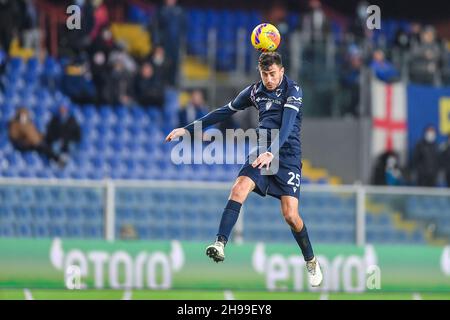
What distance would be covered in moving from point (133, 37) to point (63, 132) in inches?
180

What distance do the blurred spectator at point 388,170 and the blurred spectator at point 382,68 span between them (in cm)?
155

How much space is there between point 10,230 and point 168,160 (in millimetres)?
4641

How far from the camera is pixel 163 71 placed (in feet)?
71.4

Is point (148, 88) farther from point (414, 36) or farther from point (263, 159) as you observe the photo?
point (263, 159)

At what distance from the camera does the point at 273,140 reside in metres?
11.1

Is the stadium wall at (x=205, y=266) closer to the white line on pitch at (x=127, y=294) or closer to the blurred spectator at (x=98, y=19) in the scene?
the white line on pitch at (x=127, y=294)

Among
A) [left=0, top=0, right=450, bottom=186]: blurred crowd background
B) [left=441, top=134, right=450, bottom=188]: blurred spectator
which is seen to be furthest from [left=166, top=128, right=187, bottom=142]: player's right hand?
[left=441, top=134, right=450, bottom=188]: blurred spectator

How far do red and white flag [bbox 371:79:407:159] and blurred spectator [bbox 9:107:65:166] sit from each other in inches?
240

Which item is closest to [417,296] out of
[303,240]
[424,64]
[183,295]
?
[183,295]

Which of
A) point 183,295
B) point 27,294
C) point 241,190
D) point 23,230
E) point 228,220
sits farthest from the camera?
point 23,230

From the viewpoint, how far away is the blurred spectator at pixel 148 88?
21406 millimetres
